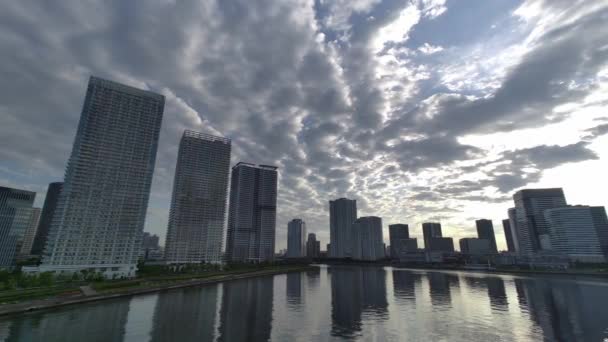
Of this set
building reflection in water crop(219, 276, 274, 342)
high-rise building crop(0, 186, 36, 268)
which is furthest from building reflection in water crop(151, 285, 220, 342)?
high-rise building crop(0, 186, 36, 268)

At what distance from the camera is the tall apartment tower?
497 feet

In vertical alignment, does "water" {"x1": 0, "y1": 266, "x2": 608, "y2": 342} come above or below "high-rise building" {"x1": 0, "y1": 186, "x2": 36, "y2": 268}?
below

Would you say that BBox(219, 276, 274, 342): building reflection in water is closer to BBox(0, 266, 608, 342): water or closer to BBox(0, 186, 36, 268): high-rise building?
BBox(0, 266, 608, 342): water

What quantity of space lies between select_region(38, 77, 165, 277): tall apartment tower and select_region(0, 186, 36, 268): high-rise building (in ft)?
236

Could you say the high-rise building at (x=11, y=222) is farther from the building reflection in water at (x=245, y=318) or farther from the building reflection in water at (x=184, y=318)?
the building reflection in water at (x=245, y=318)

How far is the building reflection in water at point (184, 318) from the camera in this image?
49.4m

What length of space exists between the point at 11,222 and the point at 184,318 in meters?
221

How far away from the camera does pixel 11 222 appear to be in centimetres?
19050

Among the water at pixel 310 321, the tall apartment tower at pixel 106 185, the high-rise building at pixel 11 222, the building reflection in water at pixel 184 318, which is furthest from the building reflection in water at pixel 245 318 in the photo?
the high-rise building at pixel 11 222

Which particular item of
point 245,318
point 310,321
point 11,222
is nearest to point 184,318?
point 245,318

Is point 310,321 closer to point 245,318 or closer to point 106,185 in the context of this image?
point 245,318

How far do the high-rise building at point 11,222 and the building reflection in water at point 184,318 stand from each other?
17613 centimetres

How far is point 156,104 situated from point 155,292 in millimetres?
135403

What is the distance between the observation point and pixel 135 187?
17250 centimetres
